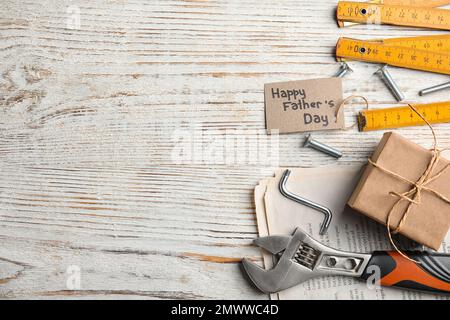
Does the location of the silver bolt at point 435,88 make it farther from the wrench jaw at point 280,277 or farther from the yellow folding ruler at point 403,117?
the wrench jaw at point 280,277

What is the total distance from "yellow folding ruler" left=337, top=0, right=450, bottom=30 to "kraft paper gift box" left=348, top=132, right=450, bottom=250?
27 cm

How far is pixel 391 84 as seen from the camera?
1.01 meters

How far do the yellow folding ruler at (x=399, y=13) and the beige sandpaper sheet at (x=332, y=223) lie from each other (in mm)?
295

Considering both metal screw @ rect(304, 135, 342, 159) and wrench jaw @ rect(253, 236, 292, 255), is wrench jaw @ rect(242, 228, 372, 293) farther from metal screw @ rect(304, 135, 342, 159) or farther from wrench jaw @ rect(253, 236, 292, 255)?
metal screw @ rect(304, 135, 342, 159)

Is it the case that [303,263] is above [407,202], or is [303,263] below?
below

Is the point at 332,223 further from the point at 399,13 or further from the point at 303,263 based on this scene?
the point at 399,13

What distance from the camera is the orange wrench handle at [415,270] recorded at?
942 millimetres

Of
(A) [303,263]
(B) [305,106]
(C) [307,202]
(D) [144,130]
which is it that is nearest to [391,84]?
(B) [305,106]

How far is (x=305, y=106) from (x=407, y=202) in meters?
0.26

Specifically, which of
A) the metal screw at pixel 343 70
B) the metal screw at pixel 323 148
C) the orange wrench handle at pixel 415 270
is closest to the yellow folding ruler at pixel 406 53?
the metal screw at pixel 343 70

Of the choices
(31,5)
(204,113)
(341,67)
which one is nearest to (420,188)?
(341,67)

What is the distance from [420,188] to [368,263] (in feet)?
0.57

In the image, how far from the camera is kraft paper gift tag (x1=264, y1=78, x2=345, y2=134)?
3.30 ft

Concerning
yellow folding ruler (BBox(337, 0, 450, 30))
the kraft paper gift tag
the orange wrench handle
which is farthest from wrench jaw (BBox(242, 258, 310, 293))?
yellow folding ruler (BBox(337, 0, 450, 30))
